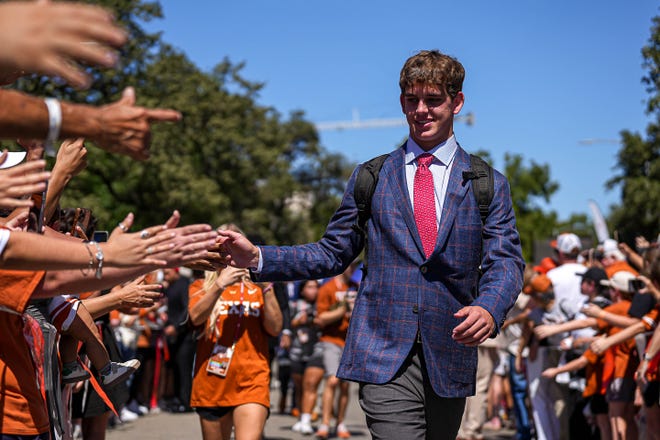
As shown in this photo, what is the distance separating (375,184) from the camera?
4.94m

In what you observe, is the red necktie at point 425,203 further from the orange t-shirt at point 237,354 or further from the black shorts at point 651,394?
the black shorts at point 651,394

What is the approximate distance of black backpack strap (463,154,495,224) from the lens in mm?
4789

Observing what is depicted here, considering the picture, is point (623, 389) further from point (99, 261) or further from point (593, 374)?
point (99, 261)

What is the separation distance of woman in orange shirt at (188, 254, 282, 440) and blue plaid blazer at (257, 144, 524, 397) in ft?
9.00

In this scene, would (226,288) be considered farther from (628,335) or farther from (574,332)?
(574,332)

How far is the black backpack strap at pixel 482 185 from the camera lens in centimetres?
479

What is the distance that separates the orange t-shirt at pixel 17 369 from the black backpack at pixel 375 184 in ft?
6.08

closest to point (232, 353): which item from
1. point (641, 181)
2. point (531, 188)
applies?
point (641, 181)

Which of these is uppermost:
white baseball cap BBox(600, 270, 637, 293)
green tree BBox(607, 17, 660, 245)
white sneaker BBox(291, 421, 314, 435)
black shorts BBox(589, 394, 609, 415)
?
green tree BBox(607, 17, 660, 245)

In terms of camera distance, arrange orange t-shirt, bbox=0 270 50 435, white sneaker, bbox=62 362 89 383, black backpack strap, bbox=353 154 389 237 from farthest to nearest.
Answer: white sneaker, bbox=62 362 89 383 → black backpack strap, bbox=353 154 389 237 → orange t-shirt, bbox=0 270 50 435

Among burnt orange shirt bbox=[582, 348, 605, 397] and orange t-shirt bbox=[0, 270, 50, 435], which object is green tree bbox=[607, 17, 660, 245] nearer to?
burnt orange shirt bbox=[582, 348, 605, 397]

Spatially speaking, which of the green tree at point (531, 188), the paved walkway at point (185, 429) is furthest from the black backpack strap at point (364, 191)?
the green tree at point (531, 188)

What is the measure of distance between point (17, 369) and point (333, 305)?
10.0 meters

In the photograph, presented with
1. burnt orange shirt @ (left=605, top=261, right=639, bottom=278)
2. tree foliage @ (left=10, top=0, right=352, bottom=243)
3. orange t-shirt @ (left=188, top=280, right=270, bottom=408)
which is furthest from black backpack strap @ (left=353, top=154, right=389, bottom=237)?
tree foliage @ (left=10, top=0, right=352, bottom=243)
